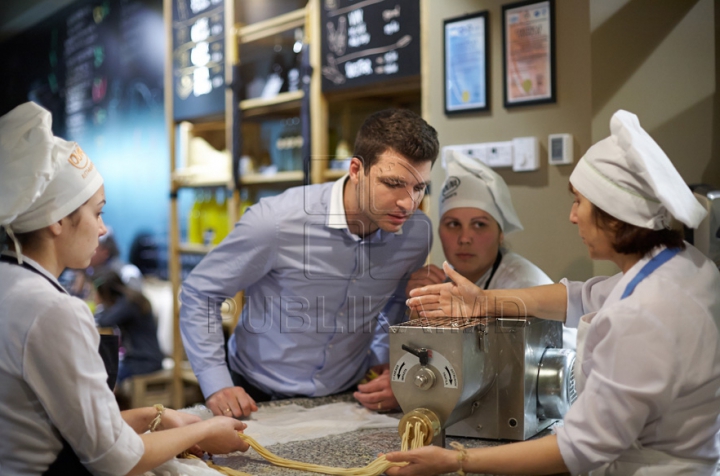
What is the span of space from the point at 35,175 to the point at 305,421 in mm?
879

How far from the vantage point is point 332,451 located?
4.56 ft

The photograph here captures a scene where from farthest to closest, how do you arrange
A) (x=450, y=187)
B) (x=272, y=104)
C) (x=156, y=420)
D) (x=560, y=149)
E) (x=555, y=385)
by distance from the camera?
(x=272, y=104) → (x=560, y=149) → (x=450, y=187) → (x=555, y=385) → (x=156, y=420)

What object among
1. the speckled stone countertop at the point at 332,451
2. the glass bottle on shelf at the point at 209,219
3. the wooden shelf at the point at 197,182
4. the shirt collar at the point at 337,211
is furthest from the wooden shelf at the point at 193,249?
the speckled stone countertop at the point at 332,451

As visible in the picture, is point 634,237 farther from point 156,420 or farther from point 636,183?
point 156,420

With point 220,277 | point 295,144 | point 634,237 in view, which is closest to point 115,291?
point 295,144

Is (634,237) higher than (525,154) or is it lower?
lower

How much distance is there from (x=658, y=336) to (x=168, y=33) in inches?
156

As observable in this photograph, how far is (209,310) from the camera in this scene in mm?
1896

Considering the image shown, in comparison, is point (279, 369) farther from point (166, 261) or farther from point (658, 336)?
point (166, 261)

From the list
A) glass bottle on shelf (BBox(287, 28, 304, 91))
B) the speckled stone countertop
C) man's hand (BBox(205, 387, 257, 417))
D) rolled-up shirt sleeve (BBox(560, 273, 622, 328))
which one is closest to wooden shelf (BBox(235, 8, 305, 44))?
glass bottle on shelf (BBox(287, 28, 304, 91))

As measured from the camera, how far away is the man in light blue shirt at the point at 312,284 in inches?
73.8

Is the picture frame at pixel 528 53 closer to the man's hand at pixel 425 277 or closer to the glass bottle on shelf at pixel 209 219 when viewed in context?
the man's hand at pixel 425 277

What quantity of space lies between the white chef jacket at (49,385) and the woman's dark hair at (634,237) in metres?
0.88

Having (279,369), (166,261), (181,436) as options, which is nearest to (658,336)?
(181,436)
